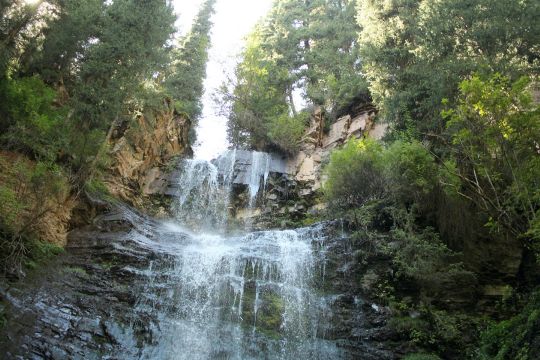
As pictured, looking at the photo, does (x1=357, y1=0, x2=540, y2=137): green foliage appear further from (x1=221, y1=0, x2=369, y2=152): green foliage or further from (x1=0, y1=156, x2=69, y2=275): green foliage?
(x1=0, y1=156, x2=69, y2=275): green foliage

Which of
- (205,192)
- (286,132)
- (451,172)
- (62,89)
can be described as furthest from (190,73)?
(451,172)

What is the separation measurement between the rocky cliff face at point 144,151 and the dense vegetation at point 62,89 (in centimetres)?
162

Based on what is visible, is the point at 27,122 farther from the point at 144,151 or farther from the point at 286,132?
the point at 286,132

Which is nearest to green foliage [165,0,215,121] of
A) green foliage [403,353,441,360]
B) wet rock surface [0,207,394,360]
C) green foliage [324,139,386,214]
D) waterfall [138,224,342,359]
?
green foliage [324,139,386,214]

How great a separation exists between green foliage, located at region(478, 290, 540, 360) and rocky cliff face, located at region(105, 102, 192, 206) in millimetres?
12584

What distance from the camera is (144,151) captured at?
19.2 meters

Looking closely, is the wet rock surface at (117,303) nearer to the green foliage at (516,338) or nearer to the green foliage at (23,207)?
the green foliage at (23,207)

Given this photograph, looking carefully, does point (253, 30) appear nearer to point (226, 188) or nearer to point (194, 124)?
point (194, 124)

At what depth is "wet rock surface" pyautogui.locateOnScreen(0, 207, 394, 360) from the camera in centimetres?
873

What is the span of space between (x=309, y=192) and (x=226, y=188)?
398 cm

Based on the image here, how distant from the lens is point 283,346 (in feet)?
33.2

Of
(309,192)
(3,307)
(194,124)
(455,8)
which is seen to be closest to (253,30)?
(194,124)

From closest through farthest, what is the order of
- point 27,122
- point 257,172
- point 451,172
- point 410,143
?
point 451,172, point 27,122, point 410,143, point 257,172

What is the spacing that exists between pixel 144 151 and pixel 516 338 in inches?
613
